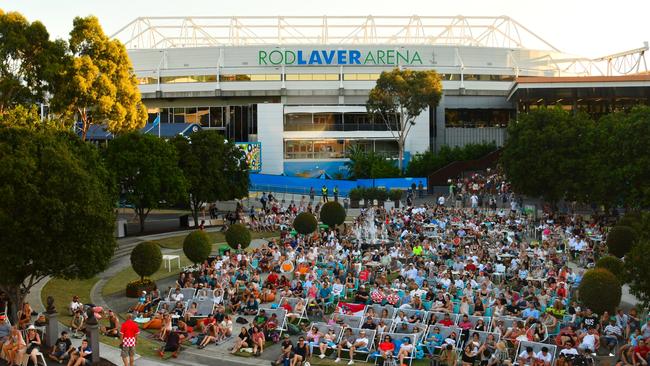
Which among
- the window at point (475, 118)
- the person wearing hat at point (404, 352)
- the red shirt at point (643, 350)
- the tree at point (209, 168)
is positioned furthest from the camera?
the window at point (475, 118)

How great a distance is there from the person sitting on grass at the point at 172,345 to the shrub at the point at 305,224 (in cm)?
1844

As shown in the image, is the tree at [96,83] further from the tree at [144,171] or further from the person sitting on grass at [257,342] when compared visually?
the person sitting on grass at [257,342]

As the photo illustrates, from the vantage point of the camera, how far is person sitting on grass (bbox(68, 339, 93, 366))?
17.1 m

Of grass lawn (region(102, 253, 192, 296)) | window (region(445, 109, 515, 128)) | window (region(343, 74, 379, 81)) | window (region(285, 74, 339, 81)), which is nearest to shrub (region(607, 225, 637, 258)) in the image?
grass lawn (region(102, 253, 192, 296))

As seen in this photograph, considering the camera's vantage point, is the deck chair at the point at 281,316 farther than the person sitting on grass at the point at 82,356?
Yes

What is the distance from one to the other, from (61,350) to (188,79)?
67.5m

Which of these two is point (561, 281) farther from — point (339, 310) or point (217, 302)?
point (217, 302)

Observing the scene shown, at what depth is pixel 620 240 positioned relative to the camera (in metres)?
30.3

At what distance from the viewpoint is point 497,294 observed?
71.9 ft

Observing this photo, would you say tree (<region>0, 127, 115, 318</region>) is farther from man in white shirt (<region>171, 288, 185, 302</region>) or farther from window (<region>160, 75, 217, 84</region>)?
window (<region>160, 75, 217, 84</region>)

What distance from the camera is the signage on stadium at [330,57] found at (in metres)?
82.6

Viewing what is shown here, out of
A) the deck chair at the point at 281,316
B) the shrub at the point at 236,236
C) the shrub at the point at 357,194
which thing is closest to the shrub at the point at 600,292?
the deck chair at the point at 281,316

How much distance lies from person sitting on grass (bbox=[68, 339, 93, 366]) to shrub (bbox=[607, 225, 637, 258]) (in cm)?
2208

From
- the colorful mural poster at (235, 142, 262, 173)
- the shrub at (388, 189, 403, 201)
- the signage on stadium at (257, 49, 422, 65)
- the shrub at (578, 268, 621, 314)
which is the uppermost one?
the signage on stadium at (257, 49, 422, 65)
